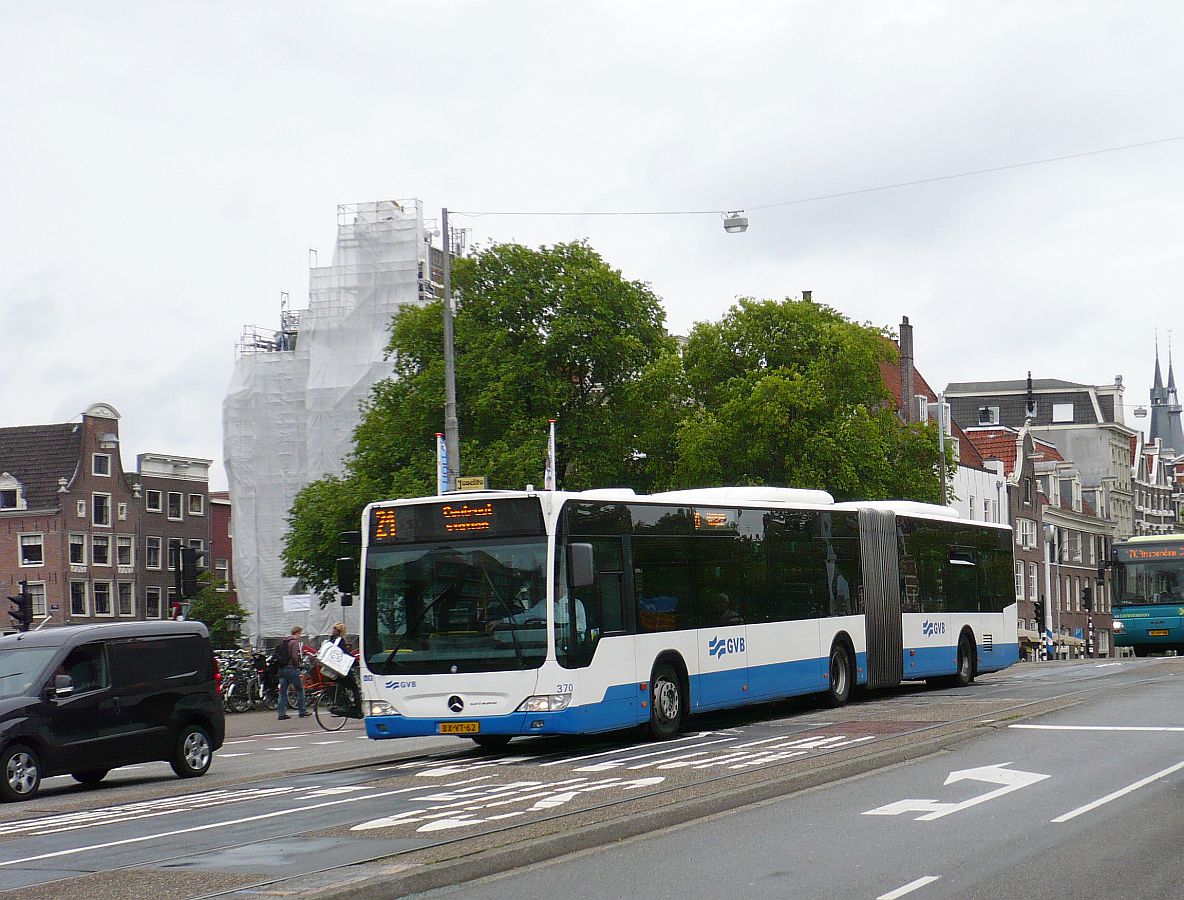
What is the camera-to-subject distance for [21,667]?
17812 millimetres

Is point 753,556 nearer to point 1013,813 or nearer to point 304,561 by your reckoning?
point 1013,813

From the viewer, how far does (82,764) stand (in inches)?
698

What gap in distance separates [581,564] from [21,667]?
20.6ft

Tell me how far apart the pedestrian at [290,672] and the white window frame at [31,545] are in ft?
152

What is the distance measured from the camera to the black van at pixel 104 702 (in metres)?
17.2

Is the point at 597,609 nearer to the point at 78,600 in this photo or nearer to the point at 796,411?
the point at 796,411

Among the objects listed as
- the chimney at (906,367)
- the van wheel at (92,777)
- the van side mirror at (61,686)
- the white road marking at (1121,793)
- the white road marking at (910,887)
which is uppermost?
the chimney at (906,367)

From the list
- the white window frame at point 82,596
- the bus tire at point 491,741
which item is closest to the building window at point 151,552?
the white window frame at point 82,596

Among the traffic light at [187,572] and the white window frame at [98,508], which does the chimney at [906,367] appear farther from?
the traffic light at [187,572]

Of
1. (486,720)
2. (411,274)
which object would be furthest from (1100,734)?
(411,274)

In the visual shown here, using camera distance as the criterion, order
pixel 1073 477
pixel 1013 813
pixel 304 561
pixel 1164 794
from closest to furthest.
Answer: pixel 1013 813 → pixel 1164 794 → pixel 304 561 → pixel 1073 477

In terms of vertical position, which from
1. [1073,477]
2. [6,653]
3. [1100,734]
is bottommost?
[1100,734]

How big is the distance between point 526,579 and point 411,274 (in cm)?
5491

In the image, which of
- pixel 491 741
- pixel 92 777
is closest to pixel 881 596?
pixel 491 741
